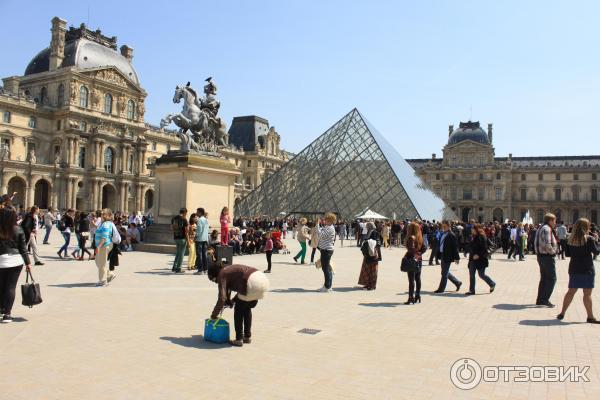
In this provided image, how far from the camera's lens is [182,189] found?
42.8ft

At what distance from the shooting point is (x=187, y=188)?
13.0 meters

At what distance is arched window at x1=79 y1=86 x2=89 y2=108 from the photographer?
46934mm

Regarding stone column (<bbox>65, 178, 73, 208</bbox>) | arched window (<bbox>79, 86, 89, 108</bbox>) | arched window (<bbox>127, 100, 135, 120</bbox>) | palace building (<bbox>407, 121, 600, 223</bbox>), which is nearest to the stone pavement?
stone column (<bbox>65, 178, 73, 208</bbox>)

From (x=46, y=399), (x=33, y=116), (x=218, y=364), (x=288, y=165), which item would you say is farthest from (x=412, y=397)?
(x=33, y=116)

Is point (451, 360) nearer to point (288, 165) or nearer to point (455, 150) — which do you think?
point (288, 165)

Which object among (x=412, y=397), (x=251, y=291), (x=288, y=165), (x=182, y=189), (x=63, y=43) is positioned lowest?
(x=412, y=397)

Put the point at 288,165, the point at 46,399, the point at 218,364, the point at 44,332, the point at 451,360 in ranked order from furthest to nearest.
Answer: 1. the point at 288,165
2. the point at 44,332
3. the point at 451,360
4. the point at 218,364
5. the point at 46,399

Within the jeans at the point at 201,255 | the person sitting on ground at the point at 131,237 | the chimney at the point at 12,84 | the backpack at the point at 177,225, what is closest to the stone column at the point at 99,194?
the chimney at the point at 12,84

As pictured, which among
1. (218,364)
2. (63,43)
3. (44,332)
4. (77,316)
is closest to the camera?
(218,364)

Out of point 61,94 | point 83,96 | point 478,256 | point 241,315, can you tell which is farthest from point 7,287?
point 83,96

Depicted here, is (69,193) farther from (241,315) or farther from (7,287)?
(241,315)

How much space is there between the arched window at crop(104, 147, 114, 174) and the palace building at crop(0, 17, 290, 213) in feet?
0.37

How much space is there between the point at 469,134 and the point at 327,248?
79.4 m

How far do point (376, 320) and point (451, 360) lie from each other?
1788 mm
